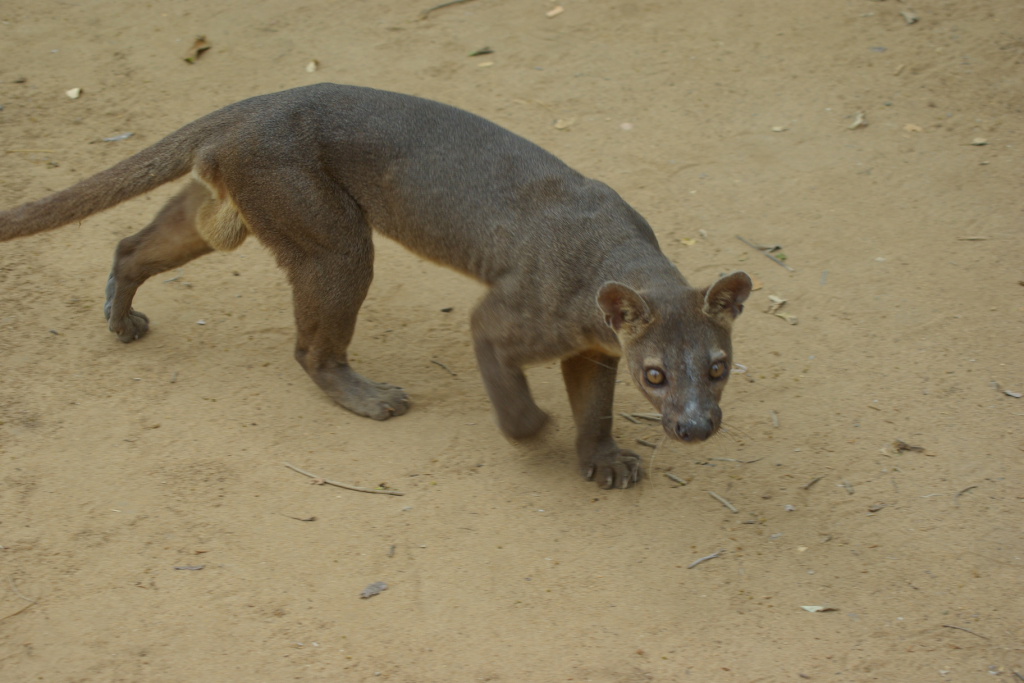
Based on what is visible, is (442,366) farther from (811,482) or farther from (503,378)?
(811,482)

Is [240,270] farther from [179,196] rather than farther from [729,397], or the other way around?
[729,397]

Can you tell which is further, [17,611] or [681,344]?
[681,344]

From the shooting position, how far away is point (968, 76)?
8047 millimetres

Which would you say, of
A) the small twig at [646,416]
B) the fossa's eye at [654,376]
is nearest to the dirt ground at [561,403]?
the small twig at [646,416]

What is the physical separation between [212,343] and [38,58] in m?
4.03

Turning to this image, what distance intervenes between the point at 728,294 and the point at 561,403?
151 cm

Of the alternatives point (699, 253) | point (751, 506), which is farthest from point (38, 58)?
point (751, 506)

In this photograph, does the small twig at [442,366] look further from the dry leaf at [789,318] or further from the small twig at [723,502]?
the dry leaf at [789,318]

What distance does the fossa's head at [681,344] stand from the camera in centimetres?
429

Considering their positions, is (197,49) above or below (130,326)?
above

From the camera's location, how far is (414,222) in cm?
527

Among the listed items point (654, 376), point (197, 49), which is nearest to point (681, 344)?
point (654, 376)

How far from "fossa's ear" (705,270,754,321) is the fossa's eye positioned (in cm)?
35

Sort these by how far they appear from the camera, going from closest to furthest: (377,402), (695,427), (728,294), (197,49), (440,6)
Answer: (695,427) → (728,294) → (377,402) → (197,49) → (440,6)
